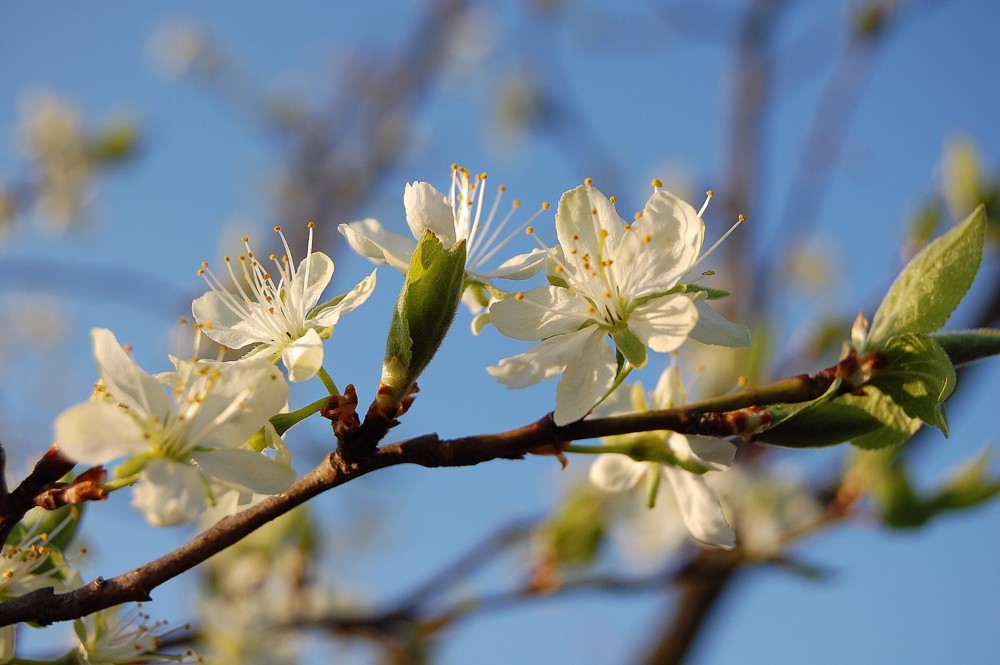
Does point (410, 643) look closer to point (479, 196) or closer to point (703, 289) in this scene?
point (479, 196)

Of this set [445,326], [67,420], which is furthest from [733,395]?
[67,420]

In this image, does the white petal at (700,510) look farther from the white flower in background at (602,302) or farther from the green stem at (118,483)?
the green stem at (118,483)

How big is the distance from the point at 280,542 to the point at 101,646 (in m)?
1.48

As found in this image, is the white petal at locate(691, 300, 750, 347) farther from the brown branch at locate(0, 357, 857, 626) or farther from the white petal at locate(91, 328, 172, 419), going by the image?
the white petal at locate(91, 328, 172, 419)

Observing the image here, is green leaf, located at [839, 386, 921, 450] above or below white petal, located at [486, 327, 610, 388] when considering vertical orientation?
below

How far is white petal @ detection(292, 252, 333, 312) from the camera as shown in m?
1.06

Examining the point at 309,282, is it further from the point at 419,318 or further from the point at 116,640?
the point at 116,640

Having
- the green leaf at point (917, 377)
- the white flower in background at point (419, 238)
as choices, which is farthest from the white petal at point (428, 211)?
the green leaf at point (917, 377)

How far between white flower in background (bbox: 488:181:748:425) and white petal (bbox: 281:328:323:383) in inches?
7.4

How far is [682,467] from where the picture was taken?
955 mm

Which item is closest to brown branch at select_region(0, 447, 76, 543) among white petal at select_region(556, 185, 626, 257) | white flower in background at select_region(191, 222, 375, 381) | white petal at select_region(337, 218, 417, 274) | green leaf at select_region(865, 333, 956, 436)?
white flower in background at select_region(191, 222, 375, 381)

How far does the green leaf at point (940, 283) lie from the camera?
0.89 metres

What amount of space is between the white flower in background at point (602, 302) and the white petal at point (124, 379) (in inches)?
13.6

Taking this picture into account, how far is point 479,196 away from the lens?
4.00 ft
